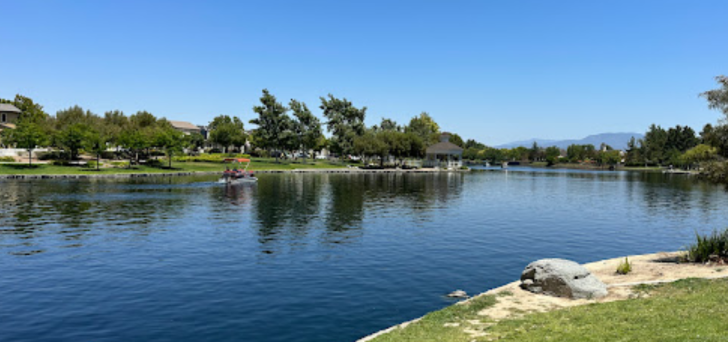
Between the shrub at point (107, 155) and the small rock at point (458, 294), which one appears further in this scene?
the shrub at point (107, 155)

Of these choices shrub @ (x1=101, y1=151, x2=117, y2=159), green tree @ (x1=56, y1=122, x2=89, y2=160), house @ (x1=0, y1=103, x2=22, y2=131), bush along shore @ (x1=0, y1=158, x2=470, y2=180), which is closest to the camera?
bush along shore @ (x1=0, y1=158, x2=470, y2=180)

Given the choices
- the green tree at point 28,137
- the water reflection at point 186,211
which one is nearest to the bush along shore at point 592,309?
the water reflection at point 186,211

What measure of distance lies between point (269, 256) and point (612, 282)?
17.0 metres

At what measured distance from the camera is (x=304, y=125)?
531 ft

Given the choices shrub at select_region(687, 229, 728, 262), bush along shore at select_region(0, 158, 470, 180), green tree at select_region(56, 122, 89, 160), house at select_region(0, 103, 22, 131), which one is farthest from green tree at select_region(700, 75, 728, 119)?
house at select_region(0, 103, 22, 131)

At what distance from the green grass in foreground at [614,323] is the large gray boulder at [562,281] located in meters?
1.71

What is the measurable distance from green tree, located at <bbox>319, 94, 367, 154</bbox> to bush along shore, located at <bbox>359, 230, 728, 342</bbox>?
15009 centimetres

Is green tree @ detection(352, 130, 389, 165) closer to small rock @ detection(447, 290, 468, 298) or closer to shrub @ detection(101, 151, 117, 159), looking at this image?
shrub @ detection(101, 151, 117, 159)

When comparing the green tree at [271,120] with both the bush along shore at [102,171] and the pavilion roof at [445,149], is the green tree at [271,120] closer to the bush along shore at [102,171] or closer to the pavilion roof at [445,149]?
the bush along shore at [102,171]

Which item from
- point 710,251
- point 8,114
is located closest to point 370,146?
point 8,114

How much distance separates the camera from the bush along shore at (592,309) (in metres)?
12.2

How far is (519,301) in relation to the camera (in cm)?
1695

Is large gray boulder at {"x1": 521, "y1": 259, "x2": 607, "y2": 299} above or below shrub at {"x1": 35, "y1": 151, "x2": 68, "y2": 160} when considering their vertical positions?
below

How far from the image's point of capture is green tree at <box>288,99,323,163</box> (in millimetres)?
158875
